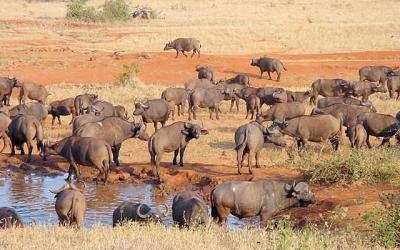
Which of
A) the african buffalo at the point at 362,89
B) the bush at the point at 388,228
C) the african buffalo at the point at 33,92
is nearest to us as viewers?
the bush at the point at 388,228

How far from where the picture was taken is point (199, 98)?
25172mm

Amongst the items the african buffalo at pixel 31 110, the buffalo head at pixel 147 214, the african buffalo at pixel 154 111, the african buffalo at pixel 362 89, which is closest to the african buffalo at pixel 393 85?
the african buffalo at pixel 362 89

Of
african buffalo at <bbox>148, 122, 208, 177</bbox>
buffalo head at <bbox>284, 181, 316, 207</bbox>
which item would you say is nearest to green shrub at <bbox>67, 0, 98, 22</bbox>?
african buffalo at <bbox>148, 122, 208, 177</bbox>

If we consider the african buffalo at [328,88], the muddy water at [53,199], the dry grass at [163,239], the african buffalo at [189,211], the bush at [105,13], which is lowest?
the muddy water at [53,199]

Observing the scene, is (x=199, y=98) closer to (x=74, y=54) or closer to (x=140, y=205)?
(x=140, y=205)

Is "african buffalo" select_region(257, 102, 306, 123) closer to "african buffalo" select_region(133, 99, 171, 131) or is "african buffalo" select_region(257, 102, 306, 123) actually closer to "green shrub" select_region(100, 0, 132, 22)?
"african buffalo" select_region(133, 99, 171, 131)

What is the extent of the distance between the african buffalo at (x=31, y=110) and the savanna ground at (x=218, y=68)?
65 cm

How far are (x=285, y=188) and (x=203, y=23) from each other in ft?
159

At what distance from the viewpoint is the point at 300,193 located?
12.8 meters

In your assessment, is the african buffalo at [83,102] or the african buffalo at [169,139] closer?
the african buffalo at [169,139]

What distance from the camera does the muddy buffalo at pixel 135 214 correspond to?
40.2 feet

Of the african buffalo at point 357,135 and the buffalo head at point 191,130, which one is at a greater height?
the buffalo head at point 191,130

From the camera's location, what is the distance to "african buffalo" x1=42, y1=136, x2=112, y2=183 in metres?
16.5

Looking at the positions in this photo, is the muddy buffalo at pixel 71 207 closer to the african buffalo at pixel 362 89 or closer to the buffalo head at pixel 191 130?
the buffalo head at pixel 191 130
